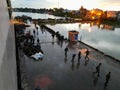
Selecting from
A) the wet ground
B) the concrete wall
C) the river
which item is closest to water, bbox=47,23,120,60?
the river

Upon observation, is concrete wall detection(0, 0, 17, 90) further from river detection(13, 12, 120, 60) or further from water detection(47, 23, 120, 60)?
water detection(47, 23, 120, 60)

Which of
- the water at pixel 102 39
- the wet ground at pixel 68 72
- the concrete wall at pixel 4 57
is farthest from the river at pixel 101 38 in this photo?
the concrete wall at pixel 4 57

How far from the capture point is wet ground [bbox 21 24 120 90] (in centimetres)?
1315

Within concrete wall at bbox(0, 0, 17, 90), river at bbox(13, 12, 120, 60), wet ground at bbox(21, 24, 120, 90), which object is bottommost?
river at bbox(13, 12, 120, 60)

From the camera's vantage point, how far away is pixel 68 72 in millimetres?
15633

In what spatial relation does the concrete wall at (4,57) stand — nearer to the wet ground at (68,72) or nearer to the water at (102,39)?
the wet ground at (68,72)

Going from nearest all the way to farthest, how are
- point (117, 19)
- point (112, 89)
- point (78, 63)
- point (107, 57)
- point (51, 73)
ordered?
point (112, 89), point (51, 73), point (78, 63), point (107, 57), point (117, 19)

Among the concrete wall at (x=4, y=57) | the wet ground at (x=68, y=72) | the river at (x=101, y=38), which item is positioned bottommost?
the river at (x=101, y=38)

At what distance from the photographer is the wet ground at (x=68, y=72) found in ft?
43.1

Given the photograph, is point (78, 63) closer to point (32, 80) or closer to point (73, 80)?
point (73, 80)

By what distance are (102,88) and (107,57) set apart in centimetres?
857

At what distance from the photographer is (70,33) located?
96.6ft

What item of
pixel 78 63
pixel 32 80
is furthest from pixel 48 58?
pixel 32 80

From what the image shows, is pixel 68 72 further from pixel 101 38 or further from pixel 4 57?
pixel 101 38
